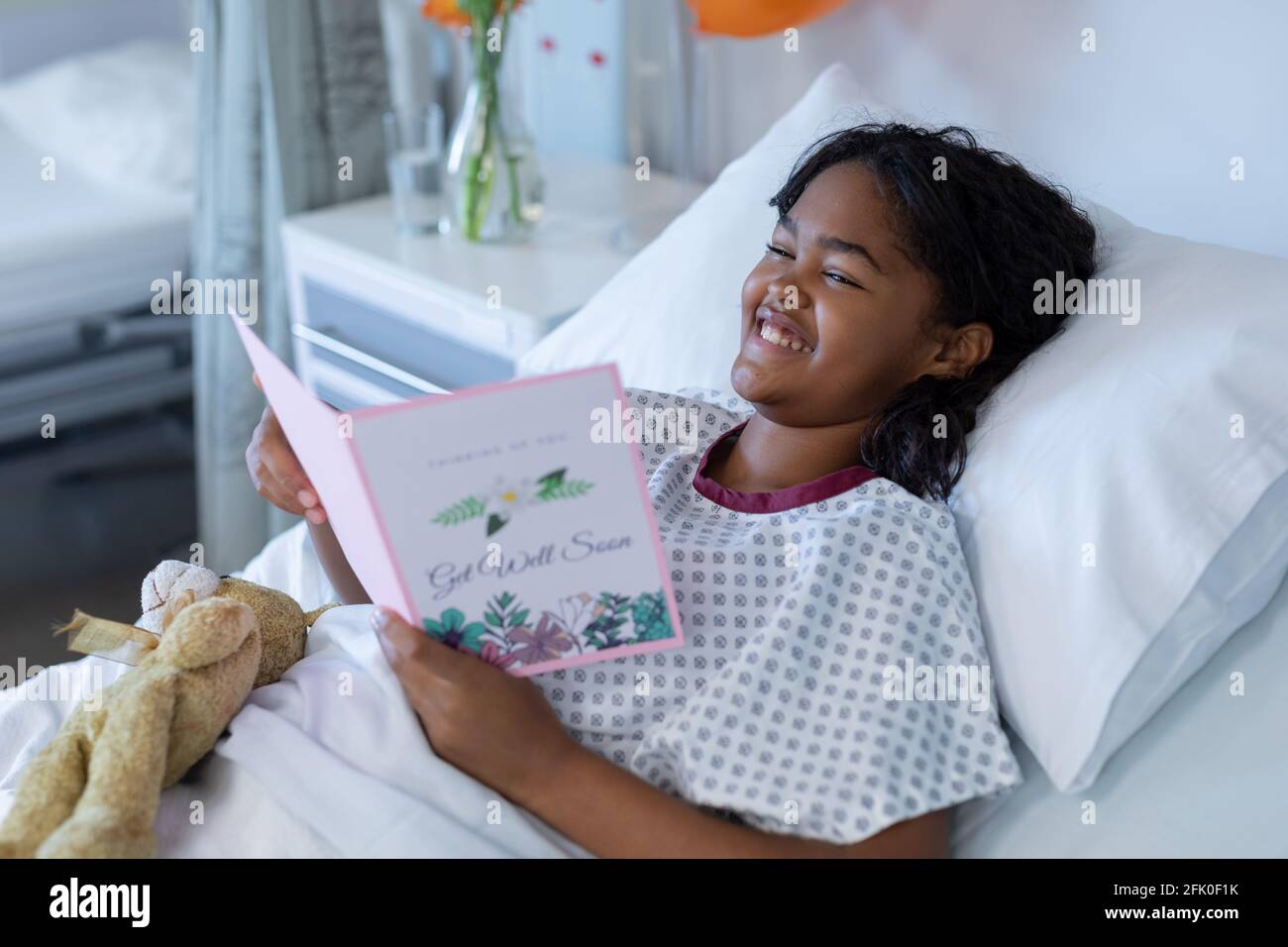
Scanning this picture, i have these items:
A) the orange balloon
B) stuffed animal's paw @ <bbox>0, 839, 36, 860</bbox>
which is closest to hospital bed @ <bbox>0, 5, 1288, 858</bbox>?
stuffed animal's paw @ <bbox>0, 839, 36, 860</bbox>

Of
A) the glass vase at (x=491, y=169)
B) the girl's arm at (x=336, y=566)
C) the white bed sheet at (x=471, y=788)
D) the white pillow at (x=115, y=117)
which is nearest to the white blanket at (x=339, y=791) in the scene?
the white bed sheet at (x=471, y=788)

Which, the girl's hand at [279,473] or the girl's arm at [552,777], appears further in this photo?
the girl's hand at [279,473]

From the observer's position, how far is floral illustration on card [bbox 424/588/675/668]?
874 millimetres

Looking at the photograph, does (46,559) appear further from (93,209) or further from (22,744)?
(22,744)

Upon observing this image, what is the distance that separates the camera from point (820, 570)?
0.97 m

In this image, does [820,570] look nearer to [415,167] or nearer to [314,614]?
[314,614]

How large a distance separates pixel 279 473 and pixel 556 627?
33 cm

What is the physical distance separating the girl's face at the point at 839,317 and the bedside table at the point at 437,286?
23.1 inches

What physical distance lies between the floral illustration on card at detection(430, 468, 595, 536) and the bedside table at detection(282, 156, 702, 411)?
84 cm

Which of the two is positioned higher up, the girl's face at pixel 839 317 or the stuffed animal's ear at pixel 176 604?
the girl's face at pixel 839 317

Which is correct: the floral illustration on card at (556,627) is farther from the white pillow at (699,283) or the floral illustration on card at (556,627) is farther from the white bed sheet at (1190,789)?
the white pillow at (699,283)

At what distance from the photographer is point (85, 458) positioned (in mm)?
2707

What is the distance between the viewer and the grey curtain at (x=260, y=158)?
2035 mm

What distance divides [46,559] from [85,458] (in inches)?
15.9
